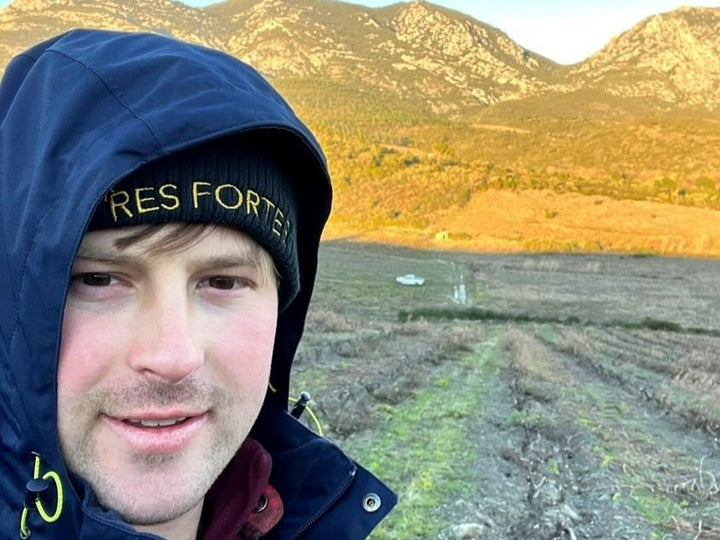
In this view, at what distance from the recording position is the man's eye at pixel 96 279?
126 cm

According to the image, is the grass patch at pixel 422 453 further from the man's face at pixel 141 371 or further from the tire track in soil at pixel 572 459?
the man's face at pixel 141 371

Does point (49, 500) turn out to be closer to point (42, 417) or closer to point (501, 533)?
point (42, 417)

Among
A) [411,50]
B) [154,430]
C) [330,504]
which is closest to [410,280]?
[330,504]

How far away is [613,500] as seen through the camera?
198 inches

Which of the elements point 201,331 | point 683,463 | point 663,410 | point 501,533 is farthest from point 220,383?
point 663,410

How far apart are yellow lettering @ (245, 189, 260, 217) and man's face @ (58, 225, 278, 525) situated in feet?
0.25

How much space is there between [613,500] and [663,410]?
3.88 m

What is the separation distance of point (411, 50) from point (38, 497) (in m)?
123

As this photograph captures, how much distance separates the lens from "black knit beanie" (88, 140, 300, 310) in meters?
1.23

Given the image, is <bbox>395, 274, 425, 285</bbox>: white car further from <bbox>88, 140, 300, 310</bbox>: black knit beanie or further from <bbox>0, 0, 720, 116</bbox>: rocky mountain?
<bbox>0, 0, 720, 116</bbox>: rocky mountain

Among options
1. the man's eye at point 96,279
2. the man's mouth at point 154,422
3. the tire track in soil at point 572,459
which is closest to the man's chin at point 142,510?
the man's mouth at point 154,422

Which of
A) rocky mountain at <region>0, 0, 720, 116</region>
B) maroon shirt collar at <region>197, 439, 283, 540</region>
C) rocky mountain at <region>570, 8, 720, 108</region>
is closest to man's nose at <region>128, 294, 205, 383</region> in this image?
maroon shirt collar at <region>197, 439, 283, 540</region>

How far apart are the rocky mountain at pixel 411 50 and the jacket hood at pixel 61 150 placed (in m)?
97.9

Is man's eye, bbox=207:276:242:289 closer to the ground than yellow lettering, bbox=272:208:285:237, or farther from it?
closer to the ground
